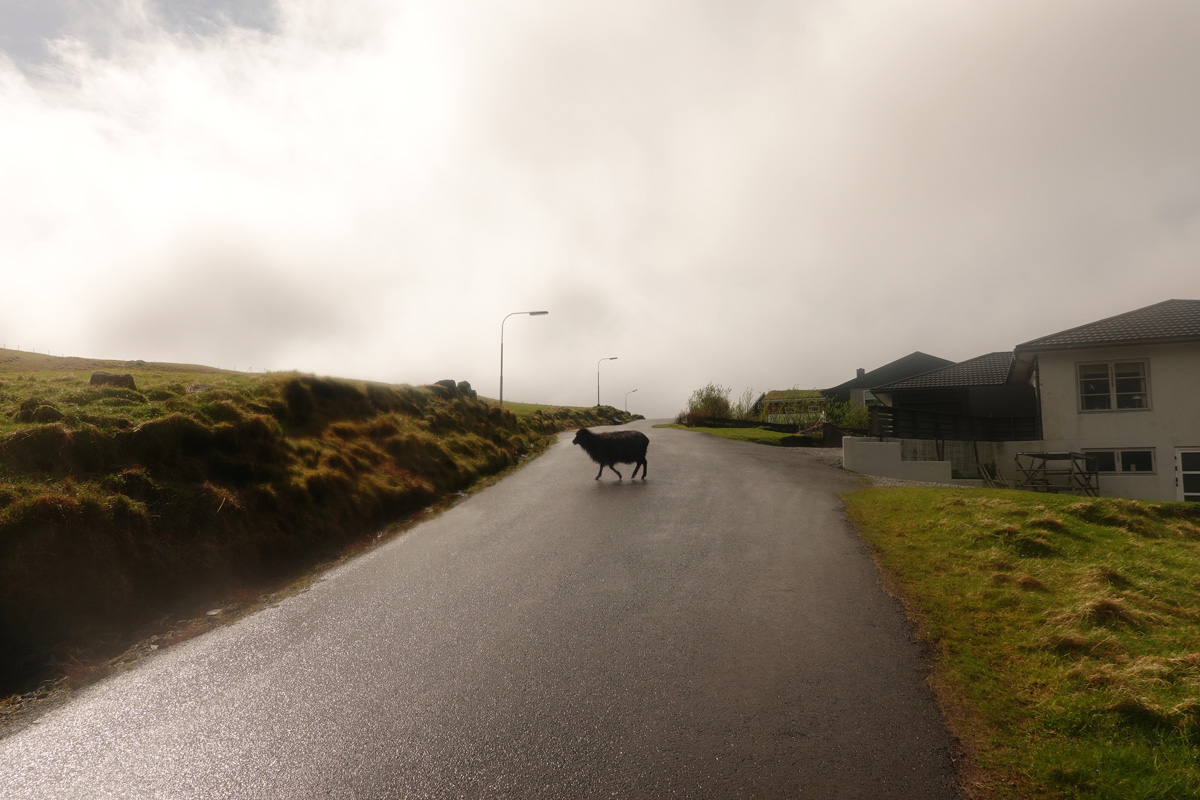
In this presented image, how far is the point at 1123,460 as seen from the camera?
Result: 22734 millimetres

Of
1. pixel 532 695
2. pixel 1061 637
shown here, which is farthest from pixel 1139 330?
pixel 532 695

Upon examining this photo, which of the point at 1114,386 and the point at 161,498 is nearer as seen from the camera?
the point at 161,498

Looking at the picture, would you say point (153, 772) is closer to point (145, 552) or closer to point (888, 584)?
point (145, 552)

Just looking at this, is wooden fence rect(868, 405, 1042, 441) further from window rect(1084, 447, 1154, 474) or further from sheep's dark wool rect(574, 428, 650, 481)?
sheep's dark wool rect(574, 428, 650, 481)

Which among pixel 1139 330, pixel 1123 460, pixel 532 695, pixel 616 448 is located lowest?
pixel 532 695

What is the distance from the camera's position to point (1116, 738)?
14.2 feet

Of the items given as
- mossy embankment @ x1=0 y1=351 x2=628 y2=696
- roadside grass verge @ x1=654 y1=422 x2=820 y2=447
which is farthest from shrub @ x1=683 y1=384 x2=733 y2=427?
mossy embankment @ x1=0 y1=351 x2=628 y2=696

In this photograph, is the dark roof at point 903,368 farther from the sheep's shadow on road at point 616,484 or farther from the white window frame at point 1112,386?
the sheep's shadow on road at point 616,484

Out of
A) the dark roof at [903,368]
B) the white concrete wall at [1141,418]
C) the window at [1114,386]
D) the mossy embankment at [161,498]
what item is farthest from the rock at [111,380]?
the dark roof at [903,368]

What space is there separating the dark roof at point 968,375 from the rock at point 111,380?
33.4 meters

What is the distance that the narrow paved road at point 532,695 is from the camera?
425cm

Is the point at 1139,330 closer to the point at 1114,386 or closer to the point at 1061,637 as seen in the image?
the point at 1114,386

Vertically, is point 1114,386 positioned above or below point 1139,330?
below

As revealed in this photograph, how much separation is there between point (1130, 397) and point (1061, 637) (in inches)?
930
